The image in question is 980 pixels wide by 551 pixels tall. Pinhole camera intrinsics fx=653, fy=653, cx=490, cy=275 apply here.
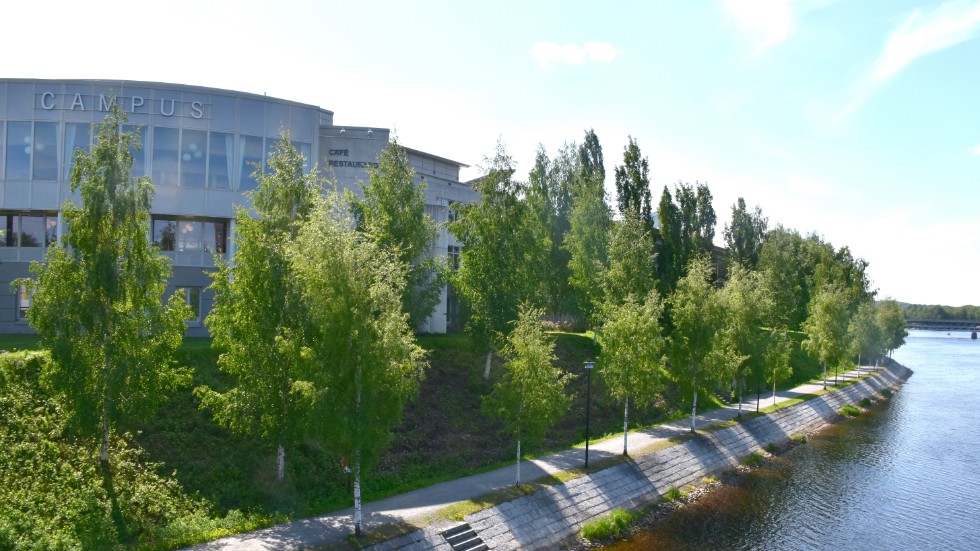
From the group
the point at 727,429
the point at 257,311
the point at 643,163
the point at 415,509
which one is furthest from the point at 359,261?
the point at 643,163

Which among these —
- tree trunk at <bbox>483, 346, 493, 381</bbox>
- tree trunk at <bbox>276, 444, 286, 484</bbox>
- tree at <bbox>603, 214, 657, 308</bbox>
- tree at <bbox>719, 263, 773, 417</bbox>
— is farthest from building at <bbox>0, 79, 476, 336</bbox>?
tree at <bbox>719, 263, 773, 417</bbox>

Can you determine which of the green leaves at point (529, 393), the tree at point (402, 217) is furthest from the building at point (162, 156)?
the green leaves at point (529, 393)

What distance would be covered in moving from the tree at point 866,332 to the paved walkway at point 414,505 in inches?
1786

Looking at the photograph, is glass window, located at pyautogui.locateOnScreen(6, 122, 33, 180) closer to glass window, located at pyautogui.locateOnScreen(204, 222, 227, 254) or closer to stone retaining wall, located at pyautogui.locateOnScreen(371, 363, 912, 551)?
glass window, located at pyautogui.locateOnScreen(204, 222, 227, 254)

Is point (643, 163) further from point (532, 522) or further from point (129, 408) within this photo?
point (129, 408)

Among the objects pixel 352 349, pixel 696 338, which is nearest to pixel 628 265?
pixel 696 338

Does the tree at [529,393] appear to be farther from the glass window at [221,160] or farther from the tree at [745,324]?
the glass window at [221,160]

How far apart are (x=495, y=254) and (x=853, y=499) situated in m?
20.5

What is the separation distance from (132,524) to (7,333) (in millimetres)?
19453

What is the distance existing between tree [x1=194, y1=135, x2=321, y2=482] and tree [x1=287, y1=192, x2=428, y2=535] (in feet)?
7.00

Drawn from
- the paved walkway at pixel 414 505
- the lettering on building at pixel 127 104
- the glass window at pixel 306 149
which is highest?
the lettering on building at pixel 127 104

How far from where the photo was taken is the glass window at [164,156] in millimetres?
33906

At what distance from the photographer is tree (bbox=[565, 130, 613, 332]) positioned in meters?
45.7

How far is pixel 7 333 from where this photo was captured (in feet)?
105
